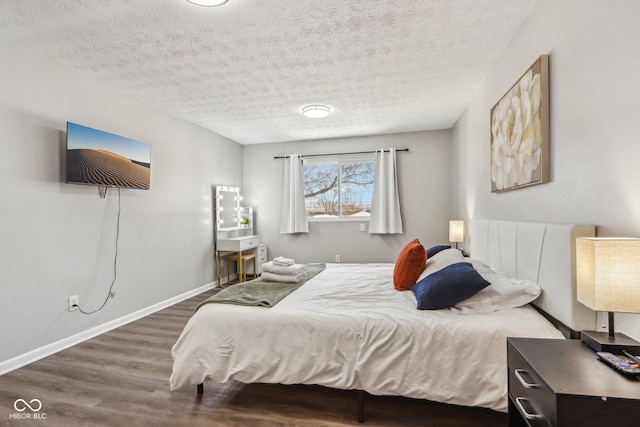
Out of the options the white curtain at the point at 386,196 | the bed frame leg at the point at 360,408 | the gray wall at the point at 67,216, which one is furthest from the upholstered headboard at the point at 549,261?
the gray wall at the point at 67,216

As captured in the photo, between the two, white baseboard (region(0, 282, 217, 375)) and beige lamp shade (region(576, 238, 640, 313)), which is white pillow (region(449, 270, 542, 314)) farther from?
white baseboard (region(0, 282, 217, 375))

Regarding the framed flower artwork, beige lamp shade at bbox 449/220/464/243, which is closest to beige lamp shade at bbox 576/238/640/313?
the framed flower artwork

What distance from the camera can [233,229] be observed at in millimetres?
5012

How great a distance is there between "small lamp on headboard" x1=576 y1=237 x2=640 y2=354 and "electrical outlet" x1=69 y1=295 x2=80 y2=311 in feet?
12.3

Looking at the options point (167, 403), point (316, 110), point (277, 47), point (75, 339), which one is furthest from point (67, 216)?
point (316, 110)

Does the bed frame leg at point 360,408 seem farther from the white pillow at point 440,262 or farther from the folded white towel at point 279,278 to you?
the folded white towel at point 279,278

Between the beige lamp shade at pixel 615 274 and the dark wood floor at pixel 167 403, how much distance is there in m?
1.07

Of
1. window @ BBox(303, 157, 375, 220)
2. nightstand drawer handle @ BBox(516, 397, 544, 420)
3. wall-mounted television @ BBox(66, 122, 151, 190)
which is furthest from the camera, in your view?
window @ BBox(303, 157, 375, 220)

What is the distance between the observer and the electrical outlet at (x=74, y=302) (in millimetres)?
2777

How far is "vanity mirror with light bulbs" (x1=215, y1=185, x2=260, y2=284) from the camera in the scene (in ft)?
15.8

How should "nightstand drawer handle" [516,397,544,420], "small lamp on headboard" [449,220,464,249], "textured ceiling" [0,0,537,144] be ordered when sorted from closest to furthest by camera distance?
"nightstand drawer handle" [516,397,544,420]
"textured ceiling" [0,0,537,144]
"small lamp on headboard" [449,220,464,249]

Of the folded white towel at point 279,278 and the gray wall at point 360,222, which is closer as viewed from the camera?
the folded white towel at point 279,278

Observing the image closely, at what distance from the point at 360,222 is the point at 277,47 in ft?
11.2

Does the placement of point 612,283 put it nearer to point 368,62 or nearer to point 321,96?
point 368,62
